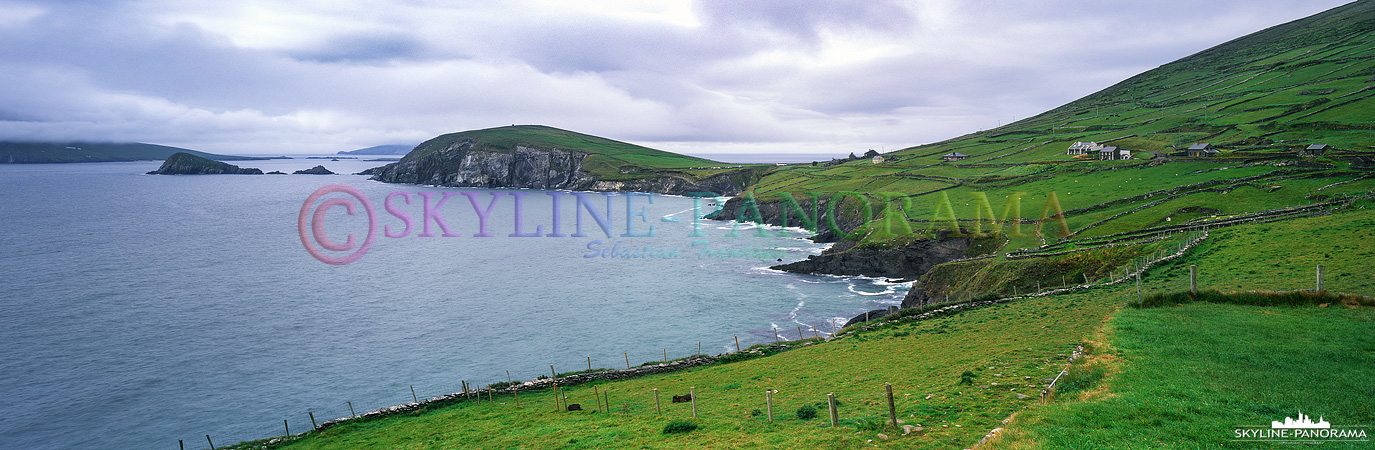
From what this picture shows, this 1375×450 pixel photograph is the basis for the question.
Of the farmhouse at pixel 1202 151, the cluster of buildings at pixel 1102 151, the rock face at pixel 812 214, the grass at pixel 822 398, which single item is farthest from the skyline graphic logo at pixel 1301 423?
the cluster of buildings at pixel 1102 151

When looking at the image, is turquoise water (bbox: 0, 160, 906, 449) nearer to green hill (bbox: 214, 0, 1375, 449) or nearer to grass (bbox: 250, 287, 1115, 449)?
grass (bbox: 250, 287, 1115, 449)

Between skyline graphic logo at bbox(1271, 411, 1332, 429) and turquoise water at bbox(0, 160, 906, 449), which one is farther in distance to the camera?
turquoise water at bbox(0, 160, 906, 449)

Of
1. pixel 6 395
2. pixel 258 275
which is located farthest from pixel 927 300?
pixel 258 275

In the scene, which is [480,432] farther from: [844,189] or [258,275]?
[844,189]

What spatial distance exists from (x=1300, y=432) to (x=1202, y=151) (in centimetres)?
10455

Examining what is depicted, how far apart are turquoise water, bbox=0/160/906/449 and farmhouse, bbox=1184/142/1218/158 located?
58.1 meters

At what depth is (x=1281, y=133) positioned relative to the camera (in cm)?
9988

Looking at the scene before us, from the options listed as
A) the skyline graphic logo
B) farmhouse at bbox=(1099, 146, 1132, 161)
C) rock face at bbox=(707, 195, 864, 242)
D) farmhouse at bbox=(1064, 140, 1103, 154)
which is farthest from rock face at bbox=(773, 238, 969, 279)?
farmhouse at bbox=(1064, 140, 1103, 154)

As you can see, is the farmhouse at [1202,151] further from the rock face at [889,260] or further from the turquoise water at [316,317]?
the turquoise water at [316,317]

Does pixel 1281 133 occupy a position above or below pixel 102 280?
above

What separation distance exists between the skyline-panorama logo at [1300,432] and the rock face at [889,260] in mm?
56872

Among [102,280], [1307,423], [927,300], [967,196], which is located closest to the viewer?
[1307,423]

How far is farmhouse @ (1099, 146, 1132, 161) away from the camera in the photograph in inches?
4149

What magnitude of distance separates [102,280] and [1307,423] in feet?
312
